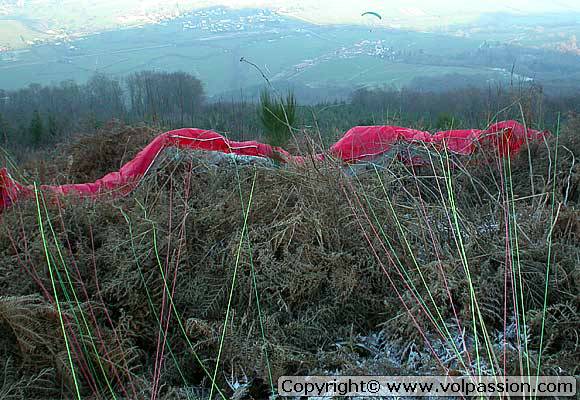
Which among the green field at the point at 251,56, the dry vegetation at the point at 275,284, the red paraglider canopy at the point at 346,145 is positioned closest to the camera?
the dry vegetation at the point at 275,284

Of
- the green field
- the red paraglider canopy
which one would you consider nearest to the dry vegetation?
the red paraglider canopy

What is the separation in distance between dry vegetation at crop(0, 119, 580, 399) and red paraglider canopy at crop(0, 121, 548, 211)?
338mm

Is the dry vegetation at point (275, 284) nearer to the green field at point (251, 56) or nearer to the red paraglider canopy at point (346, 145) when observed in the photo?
the red paraglider canopy at point (346, 145)

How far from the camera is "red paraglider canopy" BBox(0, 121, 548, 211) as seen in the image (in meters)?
3.09

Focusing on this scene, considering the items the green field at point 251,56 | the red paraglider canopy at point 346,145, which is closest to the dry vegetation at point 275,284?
the red paraglider canopy at point 346,145

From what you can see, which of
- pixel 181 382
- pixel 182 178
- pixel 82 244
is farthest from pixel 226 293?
pixel 182 178

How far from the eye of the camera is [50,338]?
1804 millimetres

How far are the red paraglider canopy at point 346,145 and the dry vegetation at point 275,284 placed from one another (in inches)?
13.3

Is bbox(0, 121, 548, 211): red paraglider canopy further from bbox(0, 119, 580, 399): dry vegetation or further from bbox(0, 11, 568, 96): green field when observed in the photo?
bbox(0, 11, 568, 96): green field

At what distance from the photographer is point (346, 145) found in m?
3.59

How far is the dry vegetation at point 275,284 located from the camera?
1740 millimetres

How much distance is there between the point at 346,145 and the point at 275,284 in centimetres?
174

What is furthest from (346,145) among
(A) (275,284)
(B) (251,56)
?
(B) (251,56)

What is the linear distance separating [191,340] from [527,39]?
3262 cm
